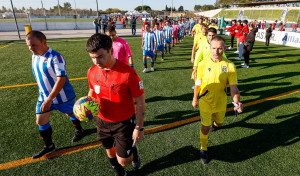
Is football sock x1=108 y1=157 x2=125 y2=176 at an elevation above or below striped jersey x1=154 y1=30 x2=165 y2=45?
below

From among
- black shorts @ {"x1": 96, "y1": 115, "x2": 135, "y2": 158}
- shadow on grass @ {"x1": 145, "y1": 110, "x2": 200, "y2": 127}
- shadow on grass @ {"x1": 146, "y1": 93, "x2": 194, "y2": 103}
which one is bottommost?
shadow on grass @ {"x1": 145, "y1": 110, "x2": 200, "y2": 127}

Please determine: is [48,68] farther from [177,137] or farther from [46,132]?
[177,137]

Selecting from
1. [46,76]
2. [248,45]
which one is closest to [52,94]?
[46,76]

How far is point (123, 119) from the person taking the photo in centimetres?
240

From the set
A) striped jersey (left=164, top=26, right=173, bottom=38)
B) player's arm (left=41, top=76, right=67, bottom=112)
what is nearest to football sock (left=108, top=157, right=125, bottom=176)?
player's arm (left=41, top=76, right=67, bottom=112)

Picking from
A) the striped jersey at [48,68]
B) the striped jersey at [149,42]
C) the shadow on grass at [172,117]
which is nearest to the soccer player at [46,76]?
the striped jersey at [48,68]

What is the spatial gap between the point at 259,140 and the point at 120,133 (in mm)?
3315

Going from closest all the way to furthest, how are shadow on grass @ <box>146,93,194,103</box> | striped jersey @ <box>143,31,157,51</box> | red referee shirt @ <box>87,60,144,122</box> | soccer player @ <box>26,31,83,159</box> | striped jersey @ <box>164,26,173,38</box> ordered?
1. red referee shirt @ <box>87,60,144,122</box>
2. soccer player @ <box>26,31,83,159</box>
3. shadow on grass @ <box>146,93,194,103</box>
4. striped jersey @ <box>143,31,157,51</box>
5. striped jersey @ <box>164,26,173,38</box>

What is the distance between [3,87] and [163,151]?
22.2ft

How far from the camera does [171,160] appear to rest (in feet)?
11.0

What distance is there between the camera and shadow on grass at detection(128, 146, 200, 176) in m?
3.16

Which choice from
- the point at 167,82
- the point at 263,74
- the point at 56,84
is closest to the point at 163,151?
the point at 56,84

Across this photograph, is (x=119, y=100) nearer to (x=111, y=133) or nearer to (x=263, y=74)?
(x=111, y=133)

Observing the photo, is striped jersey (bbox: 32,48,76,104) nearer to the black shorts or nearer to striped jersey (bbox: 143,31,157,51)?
the black shorts
